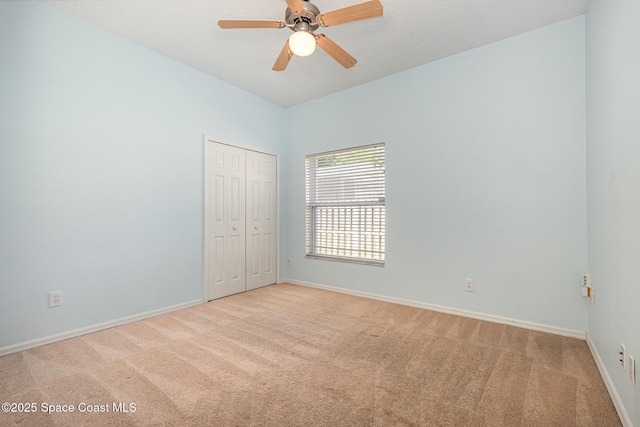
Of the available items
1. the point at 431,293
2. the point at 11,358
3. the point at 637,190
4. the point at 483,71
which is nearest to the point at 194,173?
the point at 11,358

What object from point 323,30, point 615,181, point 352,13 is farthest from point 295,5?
point 615,181

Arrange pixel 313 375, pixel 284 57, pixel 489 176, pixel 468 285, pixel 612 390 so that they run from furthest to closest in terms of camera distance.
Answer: pixel 468 285, pixel 489 176, pixel 284 57, pixel 313 375, pixel 612 390

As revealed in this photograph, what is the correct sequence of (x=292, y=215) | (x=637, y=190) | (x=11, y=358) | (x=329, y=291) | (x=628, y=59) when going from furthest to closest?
(x=292, y=215)
(x=329, y=291)
(x=11, y=358)
(x=628, y=59)
(x=637, y=190)

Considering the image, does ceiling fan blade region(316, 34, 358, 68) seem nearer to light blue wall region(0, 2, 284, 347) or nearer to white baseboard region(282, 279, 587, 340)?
light blue wall region(0, 2, 284, 347)

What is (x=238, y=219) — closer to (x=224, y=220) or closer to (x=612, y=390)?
(x=224, y=220)

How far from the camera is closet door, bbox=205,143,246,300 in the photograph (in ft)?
12.2

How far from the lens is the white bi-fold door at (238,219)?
375 centimetres

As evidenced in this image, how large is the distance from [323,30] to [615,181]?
2622 millimetres

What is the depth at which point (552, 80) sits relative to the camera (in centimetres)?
268

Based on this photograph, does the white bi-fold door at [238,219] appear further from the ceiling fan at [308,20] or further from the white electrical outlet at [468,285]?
the white electrical outlet at [468,285]

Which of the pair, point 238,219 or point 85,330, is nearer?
point 85,330

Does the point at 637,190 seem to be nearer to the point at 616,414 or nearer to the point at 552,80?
the point at 616,414

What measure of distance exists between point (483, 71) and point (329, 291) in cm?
330

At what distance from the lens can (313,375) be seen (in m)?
1.98
